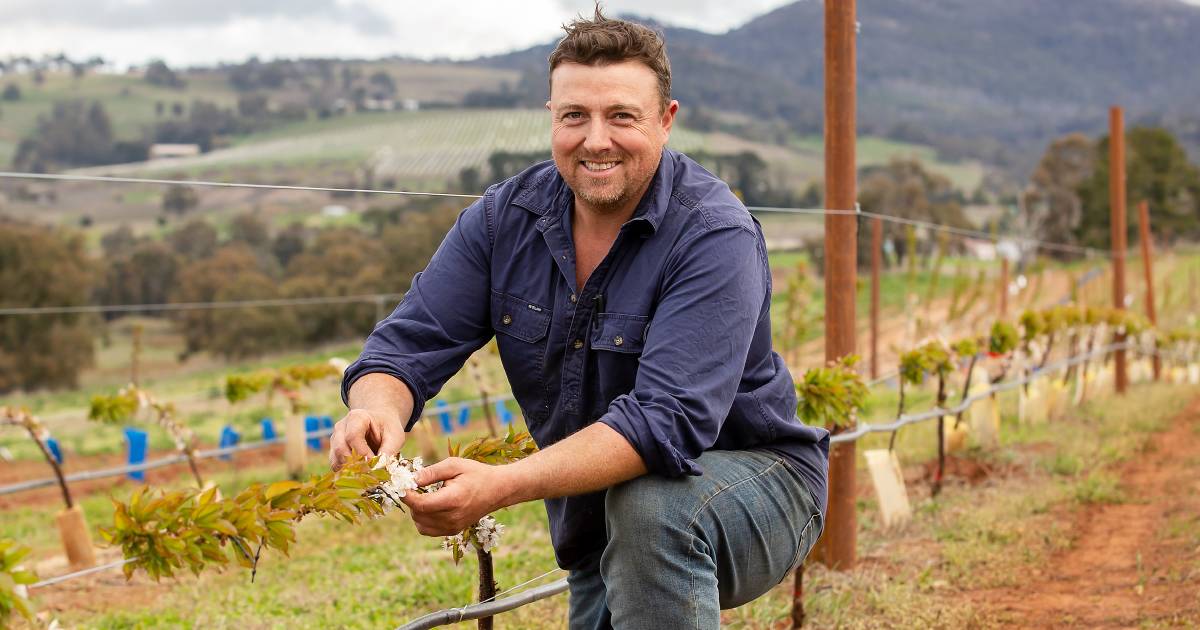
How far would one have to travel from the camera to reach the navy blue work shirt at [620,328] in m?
2.34

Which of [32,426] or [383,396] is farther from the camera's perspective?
[32,426]

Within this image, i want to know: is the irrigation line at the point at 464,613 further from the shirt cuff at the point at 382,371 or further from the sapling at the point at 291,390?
the sapling at the point at 291,390

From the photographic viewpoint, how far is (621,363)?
99.7 inches

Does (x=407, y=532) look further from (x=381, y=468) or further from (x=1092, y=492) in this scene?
(x=381, y=468)

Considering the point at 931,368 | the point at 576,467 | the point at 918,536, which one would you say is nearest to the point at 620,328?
the point at 576,467

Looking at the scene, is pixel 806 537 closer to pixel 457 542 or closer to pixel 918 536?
pixel 457 542

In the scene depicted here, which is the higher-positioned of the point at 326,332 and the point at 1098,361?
the point at 1098,361

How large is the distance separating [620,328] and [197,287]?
116 ft

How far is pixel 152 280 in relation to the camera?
37.4m

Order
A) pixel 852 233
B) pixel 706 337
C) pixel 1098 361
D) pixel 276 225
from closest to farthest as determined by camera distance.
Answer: pixel 706 337
pixel 852 233
pixel 1098 361
pixel 276 225

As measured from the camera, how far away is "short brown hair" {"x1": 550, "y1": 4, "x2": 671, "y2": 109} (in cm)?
247

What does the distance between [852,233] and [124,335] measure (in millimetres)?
35286

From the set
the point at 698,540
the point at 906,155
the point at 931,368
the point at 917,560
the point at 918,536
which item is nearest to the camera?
the point at 698,540

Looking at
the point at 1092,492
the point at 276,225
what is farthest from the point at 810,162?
the point at 1092,492
